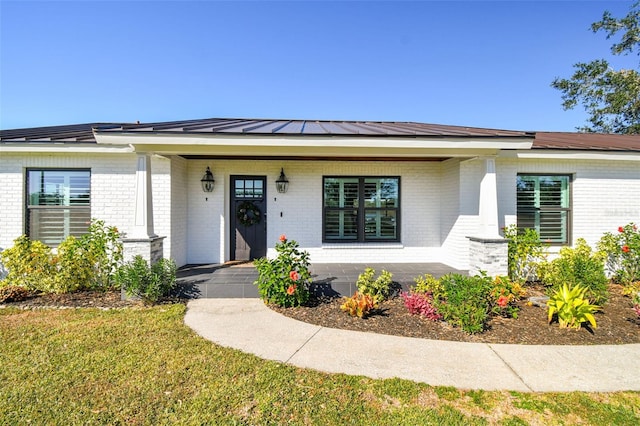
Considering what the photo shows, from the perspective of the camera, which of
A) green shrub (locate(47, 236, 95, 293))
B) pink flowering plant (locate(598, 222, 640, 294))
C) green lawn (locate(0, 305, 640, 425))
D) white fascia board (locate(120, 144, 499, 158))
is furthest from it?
pink flowering plant (locate(598, 222, 640, 294))

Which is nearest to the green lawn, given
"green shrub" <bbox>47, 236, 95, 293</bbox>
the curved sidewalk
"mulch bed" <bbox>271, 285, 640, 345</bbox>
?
the curved sidewalk

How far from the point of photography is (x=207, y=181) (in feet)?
23.8

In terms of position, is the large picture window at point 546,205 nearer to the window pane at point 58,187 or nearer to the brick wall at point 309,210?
the brick wall at point 309,210

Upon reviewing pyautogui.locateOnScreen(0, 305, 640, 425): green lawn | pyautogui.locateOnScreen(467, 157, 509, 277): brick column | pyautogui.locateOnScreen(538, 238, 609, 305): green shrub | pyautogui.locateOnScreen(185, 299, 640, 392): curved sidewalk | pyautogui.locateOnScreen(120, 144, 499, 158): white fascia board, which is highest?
pyautogui.locateOnScreen(120, 144, 499, 158): white fascia board

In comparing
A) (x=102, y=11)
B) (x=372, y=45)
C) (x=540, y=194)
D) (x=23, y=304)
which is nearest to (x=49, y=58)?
(x=102, y=11)

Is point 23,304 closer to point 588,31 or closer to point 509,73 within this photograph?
point 509,73

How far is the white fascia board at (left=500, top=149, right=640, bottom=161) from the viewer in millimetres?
6227

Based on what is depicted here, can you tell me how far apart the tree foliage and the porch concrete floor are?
59.7ft

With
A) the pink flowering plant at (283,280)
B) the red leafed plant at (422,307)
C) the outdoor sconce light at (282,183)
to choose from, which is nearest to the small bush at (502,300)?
the red leafed plant at (422,307)

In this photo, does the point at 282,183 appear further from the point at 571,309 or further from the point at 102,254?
the point at 571,309

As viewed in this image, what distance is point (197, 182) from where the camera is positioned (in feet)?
24.3

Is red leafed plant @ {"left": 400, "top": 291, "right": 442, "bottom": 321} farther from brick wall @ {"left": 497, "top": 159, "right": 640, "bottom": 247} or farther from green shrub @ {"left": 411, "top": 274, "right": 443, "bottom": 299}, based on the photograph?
brick wall @ {"left": 497, "top": 159, "right": 640, "bottom": 247}

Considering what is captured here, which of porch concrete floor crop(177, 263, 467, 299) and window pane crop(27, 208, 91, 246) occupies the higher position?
window pane crop(27, 208, 91, 246)

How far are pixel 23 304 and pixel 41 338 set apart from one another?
204cm
